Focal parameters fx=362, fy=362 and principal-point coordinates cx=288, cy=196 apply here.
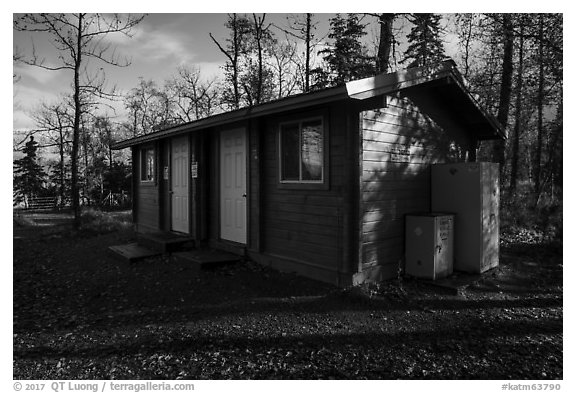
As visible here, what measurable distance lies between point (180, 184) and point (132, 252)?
6.60ft

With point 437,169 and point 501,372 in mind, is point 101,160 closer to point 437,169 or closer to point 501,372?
point 437,169

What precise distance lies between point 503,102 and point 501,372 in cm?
1082

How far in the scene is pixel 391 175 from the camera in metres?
5.79

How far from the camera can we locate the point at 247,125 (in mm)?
6676

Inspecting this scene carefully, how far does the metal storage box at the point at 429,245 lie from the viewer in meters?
5.61

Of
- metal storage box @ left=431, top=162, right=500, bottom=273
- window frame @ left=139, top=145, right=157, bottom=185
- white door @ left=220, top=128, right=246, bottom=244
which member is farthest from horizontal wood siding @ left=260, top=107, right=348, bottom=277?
window frame @ left=139, top=145, right=157, bottom=185

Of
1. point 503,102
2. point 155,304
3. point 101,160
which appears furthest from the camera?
point 101,160

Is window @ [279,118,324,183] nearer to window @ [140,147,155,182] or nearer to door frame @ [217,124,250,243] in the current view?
door frame @ [217,124,250,243]

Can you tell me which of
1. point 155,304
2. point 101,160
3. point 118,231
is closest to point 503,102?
point 155,304

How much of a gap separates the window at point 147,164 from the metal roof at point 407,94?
1.77 meters

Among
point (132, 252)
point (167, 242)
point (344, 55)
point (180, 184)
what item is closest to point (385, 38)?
point (344, 55)

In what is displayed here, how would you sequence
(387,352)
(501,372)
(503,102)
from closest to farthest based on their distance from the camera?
(501,372), (387,352), (503,102)

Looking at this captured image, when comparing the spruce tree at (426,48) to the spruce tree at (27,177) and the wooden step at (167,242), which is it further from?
the spruce tree at (27,177)

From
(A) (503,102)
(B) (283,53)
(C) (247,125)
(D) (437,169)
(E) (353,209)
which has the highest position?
(B) (283,53)
